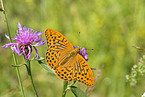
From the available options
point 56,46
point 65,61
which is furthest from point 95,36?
point 65,61

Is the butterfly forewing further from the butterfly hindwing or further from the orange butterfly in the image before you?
the butterfly hindwing

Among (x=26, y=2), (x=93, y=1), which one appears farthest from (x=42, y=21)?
(x=93, y=1)

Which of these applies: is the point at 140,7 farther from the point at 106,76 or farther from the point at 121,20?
the point at 106,76

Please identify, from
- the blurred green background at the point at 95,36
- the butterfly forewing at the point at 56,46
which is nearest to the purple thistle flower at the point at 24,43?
the butterfly forewing at the point at 56,46

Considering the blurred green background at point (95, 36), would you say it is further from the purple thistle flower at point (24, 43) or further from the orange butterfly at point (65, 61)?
the purple thistle flower at point (24, 43)

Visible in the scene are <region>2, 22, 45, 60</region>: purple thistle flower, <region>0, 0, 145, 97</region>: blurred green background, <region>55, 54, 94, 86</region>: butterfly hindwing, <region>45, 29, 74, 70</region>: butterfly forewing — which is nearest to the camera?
<region>55, 54, 94, 86</region>: butterfly hindwing

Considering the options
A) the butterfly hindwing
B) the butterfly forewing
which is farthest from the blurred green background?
the butterfly hindwing
